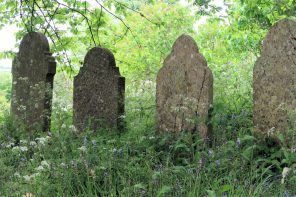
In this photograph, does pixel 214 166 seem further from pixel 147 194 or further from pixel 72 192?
pixel 72 192

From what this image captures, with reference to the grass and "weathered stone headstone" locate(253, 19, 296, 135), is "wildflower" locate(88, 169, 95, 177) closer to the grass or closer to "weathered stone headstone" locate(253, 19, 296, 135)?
the grass

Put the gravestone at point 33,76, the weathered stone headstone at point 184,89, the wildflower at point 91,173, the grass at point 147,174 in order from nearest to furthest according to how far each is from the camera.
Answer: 1. the grass at point 147,174
2. the wildflower at point 91,173
3. the weathered stone headstone at point 184,89
4. the gravestone at point 33,76

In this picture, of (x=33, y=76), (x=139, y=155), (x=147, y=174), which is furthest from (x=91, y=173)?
(x=33, y=76)

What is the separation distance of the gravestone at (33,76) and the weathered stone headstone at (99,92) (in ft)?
1.52

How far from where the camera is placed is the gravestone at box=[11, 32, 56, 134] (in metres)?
6.95

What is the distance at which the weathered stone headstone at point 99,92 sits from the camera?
639cm

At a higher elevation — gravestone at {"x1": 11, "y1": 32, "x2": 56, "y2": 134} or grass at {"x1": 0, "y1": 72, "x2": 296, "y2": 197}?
gravestone at {"x1": 11, "y1": 32, "x2": 56, "y2": 134}

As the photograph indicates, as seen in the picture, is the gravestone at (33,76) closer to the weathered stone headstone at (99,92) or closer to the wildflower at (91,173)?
the weathered stone headstone at (99,92)

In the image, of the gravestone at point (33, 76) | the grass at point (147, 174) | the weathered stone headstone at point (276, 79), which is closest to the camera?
the grass at point (147, 174)

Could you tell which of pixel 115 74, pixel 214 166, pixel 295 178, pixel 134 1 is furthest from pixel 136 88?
pixel 134 1

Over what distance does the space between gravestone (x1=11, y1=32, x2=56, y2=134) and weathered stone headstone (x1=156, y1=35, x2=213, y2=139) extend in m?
1.76

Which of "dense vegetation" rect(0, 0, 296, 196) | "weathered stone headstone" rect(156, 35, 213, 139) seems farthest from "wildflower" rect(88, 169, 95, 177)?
"weathered stone headstone" rect(156, 35, 213, 139)

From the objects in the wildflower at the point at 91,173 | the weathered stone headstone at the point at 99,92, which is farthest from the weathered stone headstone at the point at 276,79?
the wildflower at the point at 91,173

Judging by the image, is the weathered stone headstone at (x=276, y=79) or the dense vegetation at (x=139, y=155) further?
the weathered stone headstone at (x=276, y=79)
